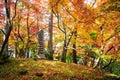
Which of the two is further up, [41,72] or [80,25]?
[80,25]

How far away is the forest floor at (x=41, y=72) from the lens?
11.4 metres

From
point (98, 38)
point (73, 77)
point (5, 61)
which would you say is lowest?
point (73, 77)

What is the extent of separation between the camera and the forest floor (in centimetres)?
1136

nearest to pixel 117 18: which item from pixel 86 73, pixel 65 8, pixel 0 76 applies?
pixel 86 73

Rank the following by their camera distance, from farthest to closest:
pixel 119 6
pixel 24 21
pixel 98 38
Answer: pixel 24 21, pixel 98 38, pixel 119 6

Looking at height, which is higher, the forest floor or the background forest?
the background forest

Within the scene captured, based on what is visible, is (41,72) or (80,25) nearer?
(41,72)

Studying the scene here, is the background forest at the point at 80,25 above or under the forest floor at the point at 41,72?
above

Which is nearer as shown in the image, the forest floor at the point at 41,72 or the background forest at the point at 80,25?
the forest floor at the point at 41,72

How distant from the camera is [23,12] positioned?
72.4ft

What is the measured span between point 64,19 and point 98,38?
13.4 feet

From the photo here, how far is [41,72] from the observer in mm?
11758

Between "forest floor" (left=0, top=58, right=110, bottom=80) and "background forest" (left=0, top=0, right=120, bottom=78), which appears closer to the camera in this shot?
"forest floor" (left=0, top=58, right=110, bottom=80)

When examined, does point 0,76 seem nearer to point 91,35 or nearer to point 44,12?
point 91,35
